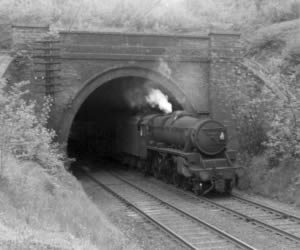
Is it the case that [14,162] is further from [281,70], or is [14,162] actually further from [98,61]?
Result: [281,70]

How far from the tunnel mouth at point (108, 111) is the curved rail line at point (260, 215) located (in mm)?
6697

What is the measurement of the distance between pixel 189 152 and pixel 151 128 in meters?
3.93

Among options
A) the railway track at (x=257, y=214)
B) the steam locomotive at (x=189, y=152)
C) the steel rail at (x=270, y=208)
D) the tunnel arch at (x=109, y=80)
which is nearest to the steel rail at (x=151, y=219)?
the railway track at (x=257, y=214)

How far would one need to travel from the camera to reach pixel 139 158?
20547 mm

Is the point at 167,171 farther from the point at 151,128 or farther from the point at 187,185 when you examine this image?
the point at 151,128

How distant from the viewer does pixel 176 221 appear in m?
11.0

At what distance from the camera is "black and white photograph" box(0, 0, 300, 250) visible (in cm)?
909

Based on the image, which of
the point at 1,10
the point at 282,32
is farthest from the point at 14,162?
the point at 1,10

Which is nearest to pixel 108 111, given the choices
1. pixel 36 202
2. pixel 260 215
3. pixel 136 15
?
pixel 136 15

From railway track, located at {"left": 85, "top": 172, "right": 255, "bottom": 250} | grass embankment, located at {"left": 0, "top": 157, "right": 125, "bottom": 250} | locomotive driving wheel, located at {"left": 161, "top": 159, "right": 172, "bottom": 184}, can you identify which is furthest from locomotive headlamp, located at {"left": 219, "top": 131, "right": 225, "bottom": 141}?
grass embankment, located at {"left": 0, "top": 157, "right": 125, "bottom": 250}

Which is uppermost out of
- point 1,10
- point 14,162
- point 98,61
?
point 1,10

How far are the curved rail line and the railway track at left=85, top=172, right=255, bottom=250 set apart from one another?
1190 mm

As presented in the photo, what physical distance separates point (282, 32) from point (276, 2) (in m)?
5.29

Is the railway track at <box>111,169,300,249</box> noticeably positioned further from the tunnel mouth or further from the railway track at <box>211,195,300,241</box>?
the tunnel mouth
